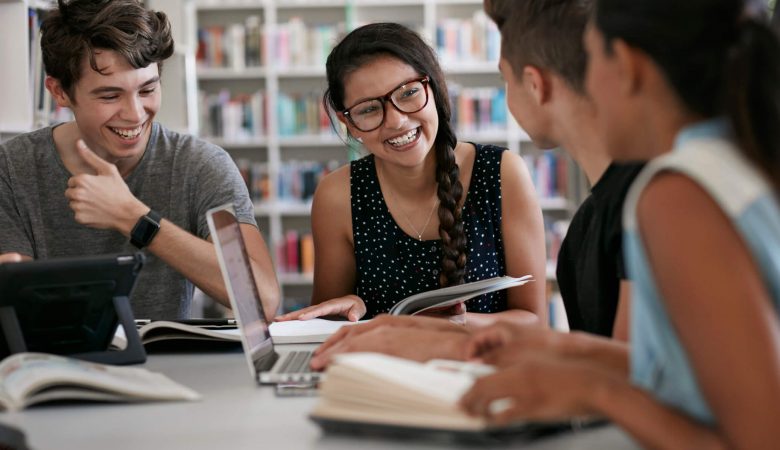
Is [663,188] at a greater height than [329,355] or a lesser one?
greater

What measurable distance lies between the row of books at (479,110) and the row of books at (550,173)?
30cm

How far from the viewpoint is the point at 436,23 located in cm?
591

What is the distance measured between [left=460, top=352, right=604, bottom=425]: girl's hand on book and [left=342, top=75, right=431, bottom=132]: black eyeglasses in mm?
1321

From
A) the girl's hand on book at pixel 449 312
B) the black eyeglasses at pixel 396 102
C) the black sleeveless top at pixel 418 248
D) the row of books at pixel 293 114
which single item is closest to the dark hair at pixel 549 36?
the girl's hand on book at pixel 449 312

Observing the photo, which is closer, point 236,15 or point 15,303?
point 15,303

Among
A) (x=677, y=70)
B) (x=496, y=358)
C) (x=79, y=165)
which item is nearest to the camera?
(x=677, y=70)

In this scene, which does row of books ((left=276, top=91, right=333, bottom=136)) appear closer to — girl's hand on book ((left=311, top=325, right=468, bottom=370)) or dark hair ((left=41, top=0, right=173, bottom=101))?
dark hair ((left=41, top=0, right=173, bottom=101))

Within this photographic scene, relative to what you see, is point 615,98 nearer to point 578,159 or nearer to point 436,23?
point 578,159

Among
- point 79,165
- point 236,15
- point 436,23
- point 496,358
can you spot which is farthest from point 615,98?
point 236,15

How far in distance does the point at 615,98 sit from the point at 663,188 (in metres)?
0.16

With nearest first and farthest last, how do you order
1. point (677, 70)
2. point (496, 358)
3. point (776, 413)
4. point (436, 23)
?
1. point (776, 413)
2. point (677, 70)
3. point (496, 358)
4. point (436, 23)

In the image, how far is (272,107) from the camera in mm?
5941

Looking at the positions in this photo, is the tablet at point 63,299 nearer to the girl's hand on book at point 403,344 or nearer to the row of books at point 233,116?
the girl's hand on book at point 403,344

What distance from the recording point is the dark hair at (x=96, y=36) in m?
2.08
